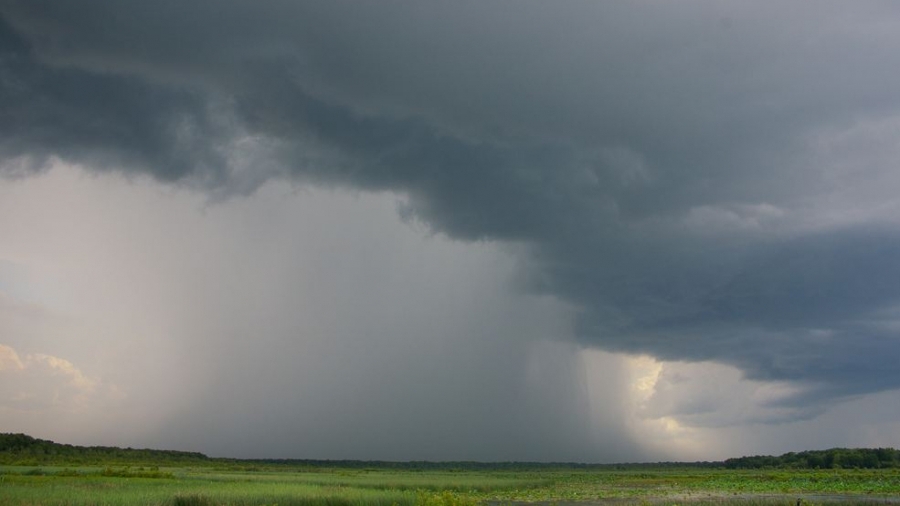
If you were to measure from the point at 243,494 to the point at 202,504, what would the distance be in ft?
10.8

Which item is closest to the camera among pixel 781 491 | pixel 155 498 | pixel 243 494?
pixel 155 498

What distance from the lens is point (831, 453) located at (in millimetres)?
188250

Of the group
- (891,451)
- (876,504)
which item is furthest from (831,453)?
(876,504)

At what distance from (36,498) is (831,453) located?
205168 mm

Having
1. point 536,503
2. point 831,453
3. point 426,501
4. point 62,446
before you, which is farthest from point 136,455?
point 831,453

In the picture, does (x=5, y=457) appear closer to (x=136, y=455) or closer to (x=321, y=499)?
(x=136, y=455)

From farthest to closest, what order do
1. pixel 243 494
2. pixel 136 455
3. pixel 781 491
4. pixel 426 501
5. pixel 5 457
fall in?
pixel 136 455, pixel 5 457, pixel 781 491, pixel 243 494, pixel 426 501

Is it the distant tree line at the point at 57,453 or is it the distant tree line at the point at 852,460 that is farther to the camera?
the distant tree line at the point at 852,460

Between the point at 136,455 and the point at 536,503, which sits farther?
the point at 136,455

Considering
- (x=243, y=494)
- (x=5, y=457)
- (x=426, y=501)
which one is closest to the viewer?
(x=426, y=501)

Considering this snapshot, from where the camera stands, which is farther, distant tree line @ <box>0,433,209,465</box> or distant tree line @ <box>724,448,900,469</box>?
distant tree line @ <box>724,448,900,469</box>

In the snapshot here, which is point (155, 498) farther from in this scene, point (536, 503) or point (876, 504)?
point (876, 504)

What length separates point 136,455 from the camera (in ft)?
539

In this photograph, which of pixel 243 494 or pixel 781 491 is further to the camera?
pixel 781 491
